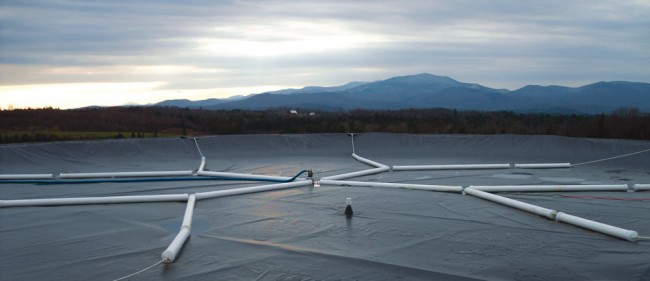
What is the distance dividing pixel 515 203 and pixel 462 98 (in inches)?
1642

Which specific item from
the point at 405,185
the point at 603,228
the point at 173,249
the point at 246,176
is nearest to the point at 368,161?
the point at 246,176

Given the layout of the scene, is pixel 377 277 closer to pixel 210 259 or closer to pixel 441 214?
pixel 210 259

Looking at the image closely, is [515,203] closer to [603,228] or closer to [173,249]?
[603,228]

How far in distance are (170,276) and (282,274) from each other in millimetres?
583

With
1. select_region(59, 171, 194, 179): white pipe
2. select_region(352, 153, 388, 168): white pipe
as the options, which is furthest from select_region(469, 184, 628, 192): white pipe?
select_region(59, 171, 194, 179): white pipe

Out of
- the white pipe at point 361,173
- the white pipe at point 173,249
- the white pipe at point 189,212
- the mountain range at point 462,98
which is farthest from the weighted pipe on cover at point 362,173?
the mountain range at point 462,98

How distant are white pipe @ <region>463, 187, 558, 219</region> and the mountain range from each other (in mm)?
34404

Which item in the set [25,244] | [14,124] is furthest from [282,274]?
[14,124]

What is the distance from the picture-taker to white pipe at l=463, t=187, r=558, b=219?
156 inches

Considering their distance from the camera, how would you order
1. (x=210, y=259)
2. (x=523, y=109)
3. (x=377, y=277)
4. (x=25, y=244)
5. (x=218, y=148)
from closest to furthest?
(x=377, y=277), (x=210, y=259), (x=25, y=244), (x=218, y=148), (x=523, y=109)

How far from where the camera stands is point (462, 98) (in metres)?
44.7

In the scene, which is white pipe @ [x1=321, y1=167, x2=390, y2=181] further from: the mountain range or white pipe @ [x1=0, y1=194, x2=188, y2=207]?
the mountain range

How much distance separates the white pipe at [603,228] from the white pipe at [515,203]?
9cm

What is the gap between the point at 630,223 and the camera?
394cm
